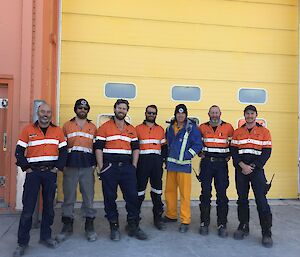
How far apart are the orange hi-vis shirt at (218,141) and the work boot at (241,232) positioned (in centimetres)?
99

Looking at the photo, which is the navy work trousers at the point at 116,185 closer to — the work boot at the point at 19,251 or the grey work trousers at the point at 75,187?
the grey work trousers at the point at 75,187

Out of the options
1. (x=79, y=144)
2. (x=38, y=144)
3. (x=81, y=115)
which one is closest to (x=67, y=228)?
(x=79, y=144)

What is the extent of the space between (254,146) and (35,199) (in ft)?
9.44

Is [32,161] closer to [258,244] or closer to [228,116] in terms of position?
[258,244]

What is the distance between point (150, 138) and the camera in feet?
16.8

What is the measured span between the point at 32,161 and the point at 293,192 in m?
5.26

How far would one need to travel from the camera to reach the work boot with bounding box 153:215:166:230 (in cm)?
510

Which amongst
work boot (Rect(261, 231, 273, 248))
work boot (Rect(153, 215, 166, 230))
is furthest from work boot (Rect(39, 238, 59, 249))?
work boot (Rect(261, 231, 273, 248))

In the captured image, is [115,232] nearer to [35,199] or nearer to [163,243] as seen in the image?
[163,243]

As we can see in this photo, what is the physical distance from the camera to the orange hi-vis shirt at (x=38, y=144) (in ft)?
13.9

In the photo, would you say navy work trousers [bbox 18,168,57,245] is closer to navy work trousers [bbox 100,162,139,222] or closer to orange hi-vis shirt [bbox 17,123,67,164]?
orange hi-vis shirt [bbox 17,123,67,164]

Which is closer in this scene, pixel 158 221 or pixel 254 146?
pixel 254 146

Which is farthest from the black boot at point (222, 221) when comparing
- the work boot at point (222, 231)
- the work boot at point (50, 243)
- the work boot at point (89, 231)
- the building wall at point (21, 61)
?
the building wall at point (21, 61)

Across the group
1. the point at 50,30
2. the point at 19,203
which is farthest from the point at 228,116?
the point at 19,203
